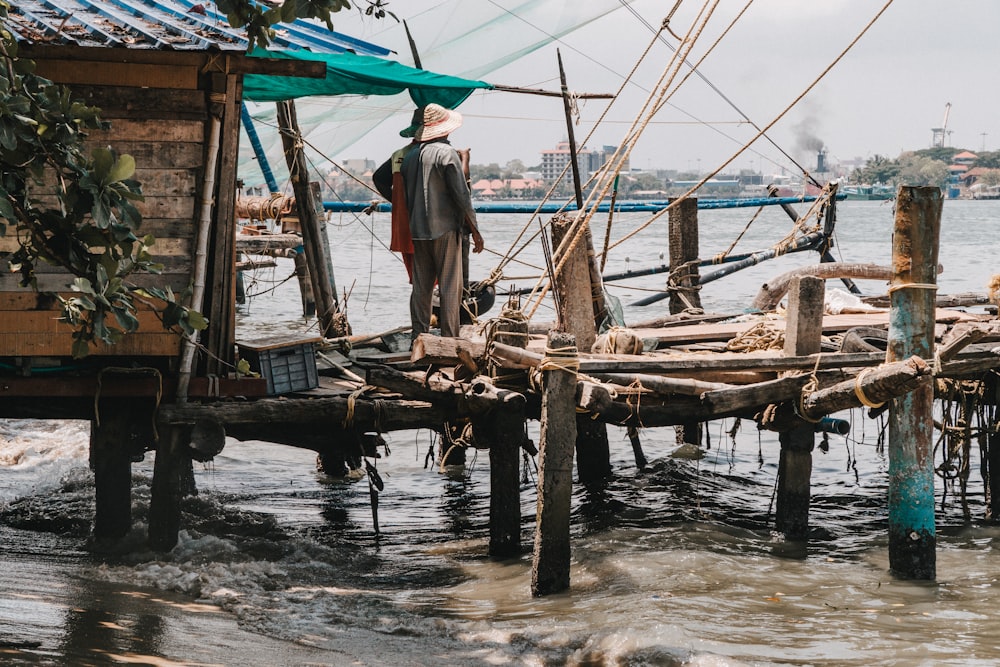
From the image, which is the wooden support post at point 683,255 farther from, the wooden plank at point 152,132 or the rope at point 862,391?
the wooden plank at point 152,132

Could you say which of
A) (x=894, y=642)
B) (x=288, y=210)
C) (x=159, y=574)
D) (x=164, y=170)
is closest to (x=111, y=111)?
(x=164, y=170)

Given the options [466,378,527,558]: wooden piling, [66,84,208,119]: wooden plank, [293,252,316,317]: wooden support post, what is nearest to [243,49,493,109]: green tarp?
[66,84,208,119]: wooden plank

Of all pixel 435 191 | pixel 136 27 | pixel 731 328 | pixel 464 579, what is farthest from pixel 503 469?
pixel 136 27

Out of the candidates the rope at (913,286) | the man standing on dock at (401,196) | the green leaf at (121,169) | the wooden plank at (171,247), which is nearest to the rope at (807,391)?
the rope at (913,286)

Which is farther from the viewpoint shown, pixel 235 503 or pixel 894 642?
pixel 235 503

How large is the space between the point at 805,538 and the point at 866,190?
242ft

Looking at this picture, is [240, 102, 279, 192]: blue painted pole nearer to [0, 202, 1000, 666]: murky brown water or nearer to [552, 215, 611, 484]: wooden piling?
[0, 202, 1000, 666]: murky brown water

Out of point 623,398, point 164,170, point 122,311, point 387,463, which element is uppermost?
point 164,170

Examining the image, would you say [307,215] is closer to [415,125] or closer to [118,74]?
[415,125]

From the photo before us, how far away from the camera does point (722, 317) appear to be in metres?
10.7

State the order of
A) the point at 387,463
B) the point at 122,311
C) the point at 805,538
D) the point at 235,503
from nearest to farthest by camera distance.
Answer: the point at 122,311 < the point at 805,538 < the point at 235,503 < the point at 387,463

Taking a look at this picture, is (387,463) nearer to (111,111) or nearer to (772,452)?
(772,452)

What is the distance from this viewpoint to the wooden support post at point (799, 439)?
24.7 feet

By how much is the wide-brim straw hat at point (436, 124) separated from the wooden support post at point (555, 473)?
2.41 m
